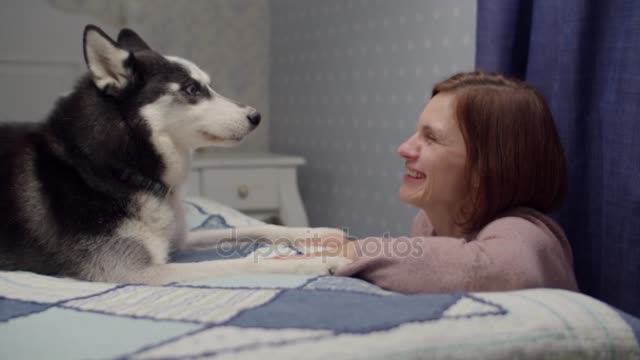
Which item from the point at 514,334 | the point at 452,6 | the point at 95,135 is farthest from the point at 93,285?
the point at 452,6

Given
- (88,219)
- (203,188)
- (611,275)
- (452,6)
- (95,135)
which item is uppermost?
(452,6)

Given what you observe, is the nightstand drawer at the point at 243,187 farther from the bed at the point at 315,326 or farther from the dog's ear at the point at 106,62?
the bed at the point at 315,326

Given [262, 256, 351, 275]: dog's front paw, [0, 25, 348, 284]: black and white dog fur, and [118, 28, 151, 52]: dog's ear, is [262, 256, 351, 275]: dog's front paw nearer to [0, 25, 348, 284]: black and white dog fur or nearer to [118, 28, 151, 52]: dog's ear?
[0, 25, 348, 284]: black and white dog fur

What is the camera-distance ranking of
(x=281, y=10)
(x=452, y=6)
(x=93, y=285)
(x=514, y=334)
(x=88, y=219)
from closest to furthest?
(x=514, y=334) → (x=93, y=285) → (x=88, y=219) → (x=452, y=6) → (x=281, y=10)

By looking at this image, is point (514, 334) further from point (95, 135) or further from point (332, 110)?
point (332, 110)

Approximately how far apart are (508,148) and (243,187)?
175 centimetres

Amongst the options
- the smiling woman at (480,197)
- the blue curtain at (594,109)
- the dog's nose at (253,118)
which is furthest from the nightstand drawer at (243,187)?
the smiling woman at (480,197)

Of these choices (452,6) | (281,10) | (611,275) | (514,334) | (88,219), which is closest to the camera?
(514,334)

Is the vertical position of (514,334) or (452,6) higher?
(452,6)

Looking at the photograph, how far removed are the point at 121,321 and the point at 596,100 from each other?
1051 mm

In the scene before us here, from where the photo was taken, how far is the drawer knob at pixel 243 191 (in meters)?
2.71

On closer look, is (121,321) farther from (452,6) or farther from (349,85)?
(349,85)

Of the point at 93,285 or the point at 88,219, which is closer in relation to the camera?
the point at 93,285

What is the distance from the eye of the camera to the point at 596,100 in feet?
4.45
